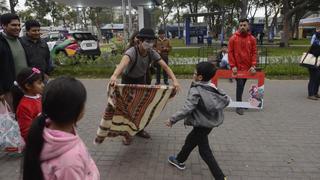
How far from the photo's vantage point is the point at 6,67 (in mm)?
4297

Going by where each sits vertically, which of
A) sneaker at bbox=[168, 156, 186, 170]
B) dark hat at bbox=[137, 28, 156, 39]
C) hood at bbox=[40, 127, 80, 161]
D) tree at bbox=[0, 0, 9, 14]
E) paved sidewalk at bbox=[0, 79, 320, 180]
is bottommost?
paved sidewalk at bbox=[0, 79, 320, 180]

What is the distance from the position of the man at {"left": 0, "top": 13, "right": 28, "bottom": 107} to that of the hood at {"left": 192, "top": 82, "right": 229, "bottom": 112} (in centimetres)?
229

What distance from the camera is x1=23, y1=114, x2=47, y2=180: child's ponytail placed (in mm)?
1751

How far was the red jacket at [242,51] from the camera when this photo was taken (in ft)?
22.4

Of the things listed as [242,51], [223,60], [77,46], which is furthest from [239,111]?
[77,46]

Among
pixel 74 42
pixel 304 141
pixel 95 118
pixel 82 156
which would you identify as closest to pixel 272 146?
pixel 304 141

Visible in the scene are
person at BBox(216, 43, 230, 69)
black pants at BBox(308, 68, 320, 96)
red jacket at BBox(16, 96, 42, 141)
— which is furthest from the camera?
person at BBox(216, 43, 230, 69)

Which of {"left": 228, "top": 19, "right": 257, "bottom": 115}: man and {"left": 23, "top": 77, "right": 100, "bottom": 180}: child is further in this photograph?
{"left": 228, "top": 19, "right": 257, "bottom": 115}: man

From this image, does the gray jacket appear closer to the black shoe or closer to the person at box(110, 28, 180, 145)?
the person at box(110, 28, 180, 145)

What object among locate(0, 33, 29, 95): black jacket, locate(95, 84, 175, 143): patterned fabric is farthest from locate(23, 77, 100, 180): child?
locate(0, 33, 29, 95): black jacket

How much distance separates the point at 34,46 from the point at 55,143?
3.29 m

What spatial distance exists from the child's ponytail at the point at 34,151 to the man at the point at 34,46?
2.93 metres

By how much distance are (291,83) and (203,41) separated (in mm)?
21869

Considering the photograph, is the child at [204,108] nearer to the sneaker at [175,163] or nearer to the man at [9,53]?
the sneaker at [175,163]
